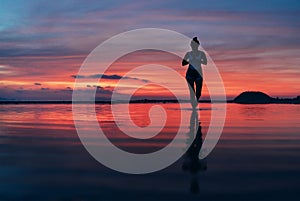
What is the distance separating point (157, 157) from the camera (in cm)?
491

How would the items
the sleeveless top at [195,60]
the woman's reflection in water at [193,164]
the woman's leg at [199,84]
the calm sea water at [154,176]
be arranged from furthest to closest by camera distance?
the woman's leg at [199,84] < the sleeveless top at [195,60] < the woman's reflection in water at [193,164] < the calm sea water at [154,176]

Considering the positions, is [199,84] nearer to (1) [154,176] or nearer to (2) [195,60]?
(2) [195,60]

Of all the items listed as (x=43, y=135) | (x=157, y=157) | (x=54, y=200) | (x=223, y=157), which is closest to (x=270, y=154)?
(x=223, y=157)

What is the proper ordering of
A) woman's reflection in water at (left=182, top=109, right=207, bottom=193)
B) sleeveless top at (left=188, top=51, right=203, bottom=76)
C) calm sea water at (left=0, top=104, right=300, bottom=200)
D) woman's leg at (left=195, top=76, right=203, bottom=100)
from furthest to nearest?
woman's leg at (left=195, top=76, right=203, bottom=100) < sleeveless top at (left=188, top=51, right=203, bottom=76) < woman's reflection in water at (left=182, top=109, right=207, bottom=193) < calm sea water at (left=0, top=104, right=300, bottom=200)

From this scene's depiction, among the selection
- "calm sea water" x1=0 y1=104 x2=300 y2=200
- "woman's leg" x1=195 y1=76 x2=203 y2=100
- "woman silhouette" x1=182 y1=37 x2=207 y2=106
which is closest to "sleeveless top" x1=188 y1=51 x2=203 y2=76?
"woman silhouette" x1=182 y1=37 x2=207 y2=106

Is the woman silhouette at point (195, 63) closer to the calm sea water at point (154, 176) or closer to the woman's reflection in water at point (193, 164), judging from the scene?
the calm sea water at point (154, 176)

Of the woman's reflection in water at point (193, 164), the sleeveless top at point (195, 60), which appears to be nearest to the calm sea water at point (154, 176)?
the woman's reflection in water at point (193, 164)

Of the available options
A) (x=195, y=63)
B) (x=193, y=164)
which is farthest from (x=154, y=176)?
(x=195, y=63)

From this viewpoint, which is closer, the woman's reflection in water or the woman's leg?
the woman's reflection in water

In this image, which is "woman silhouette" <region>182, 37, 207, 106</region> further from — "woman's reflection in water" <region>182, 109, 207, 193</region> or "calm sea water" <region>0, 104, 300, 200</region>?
"woman's reflection in water" <region>182, 109, 207, 193</region>

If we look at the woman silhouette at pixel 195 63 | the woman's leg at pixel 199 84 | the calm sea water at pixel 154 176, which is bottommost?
the calm sea water at pixel 154 176

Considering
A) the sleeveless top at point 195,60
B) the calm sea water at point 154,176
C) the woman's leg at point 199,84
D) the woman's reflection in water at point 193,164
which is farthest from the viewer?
the woman's leg at point 199,84

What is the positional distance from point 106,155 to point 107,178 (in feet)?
4.42

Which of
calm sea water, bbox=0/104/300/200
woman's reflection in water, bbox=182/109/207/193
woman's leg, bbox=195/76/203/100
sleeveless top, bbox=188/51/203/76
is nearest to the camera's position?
calm sea water, bbox=0/104/300/200
